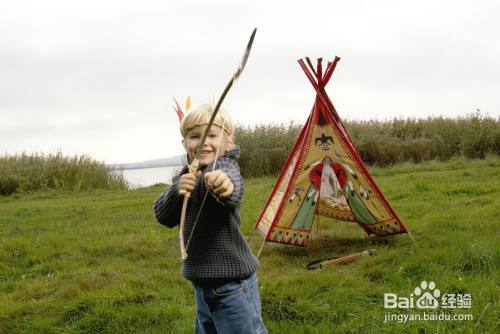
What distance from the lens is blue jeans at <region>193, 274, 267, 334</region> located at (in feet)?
7.94

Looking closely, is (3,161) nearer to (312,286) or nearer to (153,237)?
(153,237)

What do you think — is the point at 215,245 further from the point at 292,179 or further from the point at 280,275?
the point at 292,179

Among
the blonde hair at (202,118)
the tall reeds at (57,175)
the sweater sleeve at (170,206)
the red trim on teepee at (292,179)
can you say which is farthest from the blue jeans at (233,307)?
the tall reeds at (57,175)

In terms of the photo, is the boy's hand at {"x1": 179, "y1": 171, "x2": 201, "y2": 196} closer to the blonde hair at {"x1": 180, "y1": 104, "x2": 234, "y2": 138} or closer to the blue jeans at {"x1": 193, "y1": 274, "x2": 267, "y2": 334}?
the blonde hair at {"x1": 180, "y1": 104, "x2": 234, "y2": 138}

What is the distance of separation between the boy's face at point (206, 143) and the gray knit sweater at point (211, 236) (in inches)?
1.9

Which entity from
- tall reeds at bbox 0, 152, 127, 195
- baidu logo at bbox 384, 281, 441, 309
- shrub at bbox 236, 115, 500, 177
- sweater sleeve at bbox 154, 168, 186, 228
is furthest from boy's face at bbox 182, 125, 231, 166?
tall reeds at bbox 0, 152, 127, 195

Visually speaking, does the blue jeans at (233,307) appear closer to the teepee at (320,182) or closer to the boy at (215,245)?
the boy at (215,245)

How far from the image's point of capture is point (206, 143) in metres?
2.51

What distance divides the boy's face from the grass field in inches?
68.0

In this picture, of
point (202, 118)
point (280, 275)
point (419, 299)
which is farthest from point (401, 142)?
point (202, 118)

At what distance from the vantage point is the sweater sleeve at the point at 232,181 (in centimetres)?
226

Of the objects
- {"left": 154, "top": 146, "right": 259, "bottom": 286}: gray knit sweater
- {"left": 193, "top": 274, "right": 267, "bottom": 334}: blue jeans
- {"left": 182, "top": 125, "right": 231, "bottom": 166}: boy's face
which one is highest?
{"left": 182, "top": 125, "right": 231, "bottom": 166}: boy's face

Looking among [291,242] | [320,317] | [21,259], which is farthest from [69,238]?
[320,317]

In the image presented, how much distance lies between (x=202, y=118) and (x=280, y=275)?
9.60 feet
